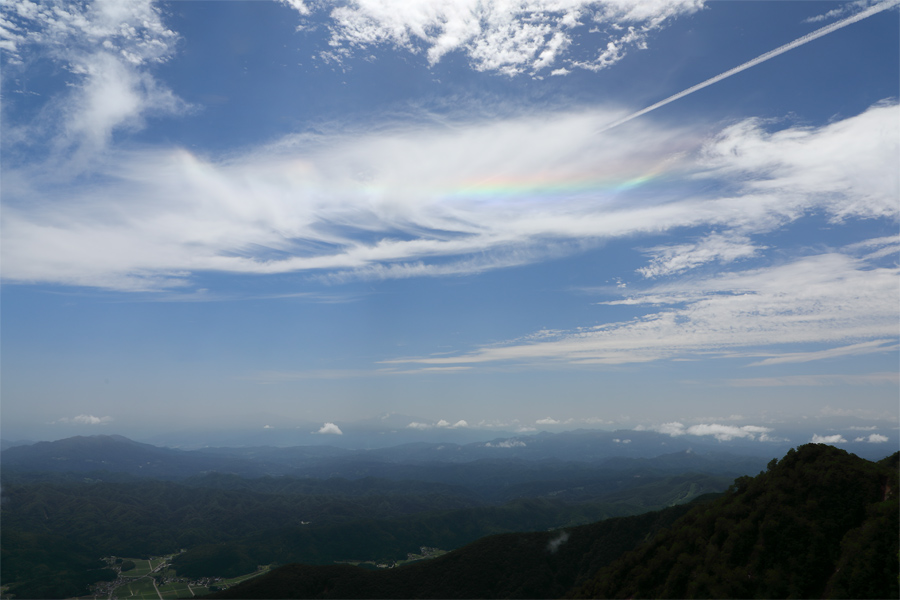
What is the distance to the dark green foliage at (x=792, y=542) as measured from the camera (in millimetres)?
54000

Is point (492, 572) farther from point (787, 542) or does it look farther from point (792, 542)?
point (792, 542)

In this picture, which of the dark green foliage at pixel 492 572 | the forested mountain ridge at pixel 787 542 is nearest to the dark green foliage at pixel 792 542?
the forested mountain ridge at pixel 787 542

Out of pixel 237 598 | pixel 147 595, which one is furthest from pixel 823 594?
pixel 147 595

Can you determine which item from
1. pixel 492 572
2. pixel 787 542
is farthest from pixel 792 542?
pixel 492 572

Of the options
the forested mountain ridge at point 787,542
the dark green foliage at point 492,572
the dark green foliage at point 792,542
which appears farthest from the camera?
Answer: the dark green foliage at point 492,572

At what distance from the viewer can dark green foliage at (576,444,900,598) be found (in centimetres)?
5400

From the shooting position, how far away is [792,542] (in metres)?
63.5

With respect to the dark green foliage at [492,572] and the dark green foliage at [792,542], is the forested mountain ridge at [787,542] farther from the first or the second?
the dark green foliage at [492,572]

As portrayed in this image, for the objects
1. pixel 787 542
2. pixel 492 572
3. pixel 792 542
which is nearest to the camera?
pixel 792 542

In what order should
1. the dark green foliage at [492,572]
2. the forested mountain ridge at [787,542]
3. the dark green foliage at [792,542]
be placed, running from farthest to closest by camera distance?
the dark green foliage at [492,572]
the forested mountain ridge at [787,542]
the dark green foliage at [792,542]

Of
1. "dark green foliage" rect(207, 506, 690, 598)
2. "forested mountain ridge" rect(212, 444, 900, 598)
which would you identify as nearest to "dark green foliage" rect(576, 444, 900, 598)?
"forested mountain ridge" rect(212, 444, 900, 598)

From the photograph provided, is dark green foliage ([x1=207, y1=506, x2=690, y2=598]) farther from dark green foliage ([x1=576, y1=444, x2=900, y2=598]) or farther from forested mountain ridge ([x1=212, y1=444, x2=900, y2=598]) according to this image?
dark green foliage ([x1=576, y1=444, x2=900, y2=598])

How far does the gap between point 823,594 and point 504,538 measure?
117 meters

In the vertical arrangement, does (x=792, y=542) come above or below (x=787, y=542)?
above
